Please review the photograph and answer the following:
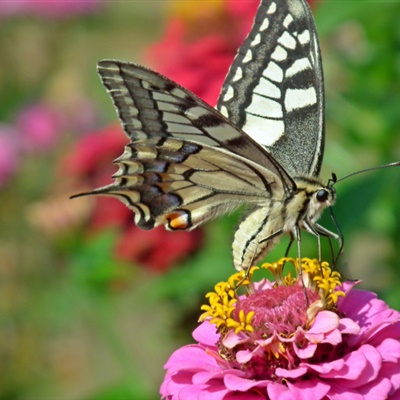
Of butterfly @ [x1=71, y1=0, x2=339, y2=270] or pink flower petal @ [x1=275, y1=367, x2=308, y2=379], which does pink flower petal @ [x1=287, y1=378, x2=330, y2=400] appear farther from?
butterfly @ [x1=71, y1=0, x2=339, y2=270]

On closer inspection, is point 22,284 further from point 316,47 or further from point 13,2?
point 316,47

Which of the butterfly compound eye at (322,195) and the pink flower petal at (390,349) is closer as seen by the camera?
the pink flower petal at (390,349)

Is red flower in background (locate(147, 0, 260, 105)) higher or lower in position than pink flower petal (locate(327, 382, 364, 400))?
higher

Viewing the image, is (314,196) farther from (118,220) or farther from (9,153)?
(9,153)

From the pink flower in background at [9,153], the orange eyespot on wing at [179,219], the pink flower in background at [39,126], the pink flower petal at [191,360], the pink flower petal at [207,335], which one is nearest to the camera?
the pink flower petal at [191,360]

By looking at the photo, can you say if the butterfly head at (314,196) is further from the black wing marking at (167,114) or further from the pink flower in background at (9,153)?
the pink flower in background at (9,153)

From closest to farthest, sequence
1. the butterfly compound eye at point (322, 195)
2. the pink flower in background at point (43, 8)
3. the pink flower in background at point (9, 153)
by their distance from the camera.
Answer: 1. the butterfly compound eye at point (322, 195)
2. the pink flower in background at point (9, 153)
3. the pink flower in background at point (43, 8)

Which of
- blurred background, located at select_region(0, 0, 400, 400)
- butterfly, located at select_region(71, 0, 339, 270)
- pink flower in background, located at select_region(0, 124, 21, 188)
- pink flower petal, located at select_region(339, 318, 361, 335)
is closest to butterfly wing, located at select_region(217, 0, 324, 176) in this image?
butterfly, located at select_region(71, 0, 339, 270)

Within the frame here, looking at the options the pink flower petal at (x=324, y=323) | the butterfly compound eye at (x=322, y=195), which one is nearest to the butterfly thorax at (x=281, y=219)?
the butterfly compound eye at (x=322, y=195)
